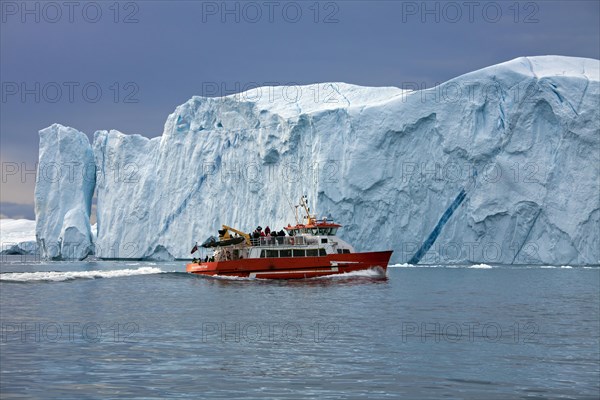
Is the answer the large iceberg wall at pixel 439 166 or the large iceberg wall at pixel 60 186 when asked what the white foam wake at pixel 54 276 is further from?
the large iceberg wall at pixel 60 186

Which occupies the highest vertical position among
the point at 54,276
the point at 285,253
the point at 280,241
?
the point at 280,241

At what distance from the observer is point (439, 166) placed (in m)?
48.4

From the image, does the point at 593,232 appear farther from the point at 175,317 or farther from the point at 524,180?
the point at 175,317

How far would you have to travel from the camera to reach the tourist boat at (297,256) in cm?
3512

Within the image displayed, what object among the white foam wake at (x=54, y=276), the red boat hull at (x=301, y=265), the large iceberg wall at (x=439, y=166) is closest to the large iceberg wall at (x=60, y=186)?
the large iceberg wall at (x=439, y=166)

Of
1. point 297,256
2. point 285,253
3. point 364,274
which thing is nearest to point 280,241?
point 285,253

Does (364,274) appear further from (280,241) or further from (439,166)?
(439,166)

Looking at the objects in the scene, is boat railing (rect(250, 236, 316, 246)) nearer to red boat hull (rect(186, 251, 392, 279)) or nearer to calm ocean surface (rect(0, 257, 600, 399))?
red boat hull (rect(186, 251, 392, 279))

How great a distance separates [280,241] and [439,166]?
16677 millimetres

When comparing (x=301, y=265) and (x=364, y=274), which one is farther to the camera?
(x=364, y=274)

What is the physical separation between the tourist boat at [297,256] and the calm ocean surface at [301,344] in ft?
21.7

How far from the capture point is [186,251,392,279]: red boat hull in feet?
115

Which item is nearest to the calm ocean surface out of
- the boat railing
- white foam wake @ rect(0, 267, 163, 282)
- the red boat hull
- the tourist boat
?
white foam wake @ rect(0, 267, 163, 282)

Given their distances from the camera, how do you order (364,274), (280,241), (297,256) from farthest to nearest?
1. (280,241)
2. (364,274)
3. (297,256)
